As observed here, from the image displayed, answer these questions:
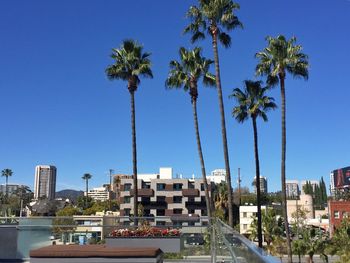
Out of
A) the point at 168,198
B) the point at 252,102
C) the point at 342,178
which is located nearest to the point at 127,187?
the point at 168,198

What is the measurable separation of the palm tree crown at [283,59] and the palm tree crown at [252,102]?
13.9 ft

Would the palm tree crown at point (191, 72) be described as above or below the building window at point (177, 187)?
above

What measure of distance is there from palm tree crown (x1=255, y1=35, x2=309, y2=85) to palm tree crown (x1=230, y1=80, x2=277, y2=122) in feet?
13.9

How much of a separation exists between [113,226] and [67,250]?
3573 mm

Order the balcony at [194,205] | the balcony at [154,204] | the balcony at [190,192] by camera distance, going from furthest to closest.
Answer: the balcony at [154,204]
the balcony at [194,205]
the balcony at [190,192]

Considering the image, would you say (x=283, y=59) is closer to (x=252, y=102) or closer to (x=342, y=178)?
(x=252, y=102)

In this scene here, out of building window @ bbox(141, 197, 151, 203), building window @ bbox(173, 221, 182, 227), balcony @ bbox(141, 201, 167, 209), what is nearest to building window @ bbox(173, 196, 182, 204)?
balcony @ bbox(141, 201, 167, 209)

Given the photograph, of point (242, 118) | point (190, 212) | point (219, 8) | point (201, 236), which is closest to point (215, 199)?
point (190, 212)

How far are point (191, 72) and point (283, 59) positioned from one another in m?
6.15

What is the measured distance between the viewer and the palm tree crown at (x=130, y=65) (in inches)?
1198

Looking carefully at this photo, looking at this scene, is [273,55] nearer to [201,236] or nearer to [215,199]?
[201,236]

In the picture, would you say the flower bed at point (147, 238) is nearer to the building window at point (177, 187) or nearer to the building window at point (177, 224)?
the building window at point (177, 224)

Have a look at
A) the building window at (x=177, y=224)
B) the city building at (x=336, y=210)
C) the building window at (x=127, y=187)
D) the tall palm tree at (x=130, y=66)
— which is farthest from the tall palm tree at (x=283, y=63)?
the building window at (x=127, y=187)

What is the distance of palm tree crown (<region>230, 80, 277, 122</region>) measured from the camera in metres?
34.5
